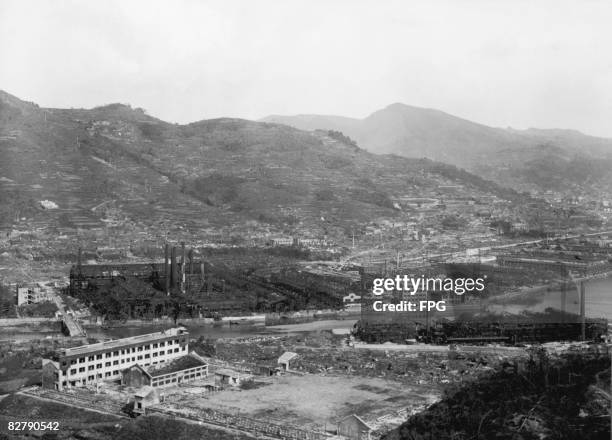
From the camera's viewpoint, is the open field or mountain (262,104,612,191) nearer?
the open field

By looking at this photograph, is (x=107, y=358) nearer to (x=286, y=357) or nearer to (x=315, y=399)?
(x=286, y=357)

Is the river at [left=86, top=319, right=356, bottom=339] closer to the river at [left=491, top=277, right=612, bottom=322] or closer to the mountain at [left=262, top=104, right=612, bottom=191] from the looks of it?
the river at [left=491, top=277, right=612, bottom=322]

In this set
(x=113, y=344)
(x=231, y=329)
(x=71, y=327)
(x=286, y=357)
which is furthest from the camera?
(x=231, y=329)

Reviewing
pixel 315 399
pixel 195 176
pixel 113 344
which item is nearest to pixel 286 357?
pixel 315 399

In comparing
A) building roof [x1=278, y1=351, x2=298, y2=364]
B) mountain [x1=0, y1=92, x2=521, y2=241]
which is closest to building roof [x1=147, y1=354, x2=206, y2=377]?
building roof [x1=278, y1=351, x2=298, y2=364]

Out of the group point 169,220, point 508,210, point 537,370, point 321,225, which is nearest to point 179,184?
point 169,220

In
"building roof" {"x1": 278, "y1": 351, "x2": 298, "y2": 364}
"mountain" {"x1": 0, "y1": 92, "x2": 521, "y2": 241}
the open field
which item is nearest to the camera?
the open field

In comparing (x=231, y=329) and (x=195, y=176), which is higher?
(x=195, y=176)
